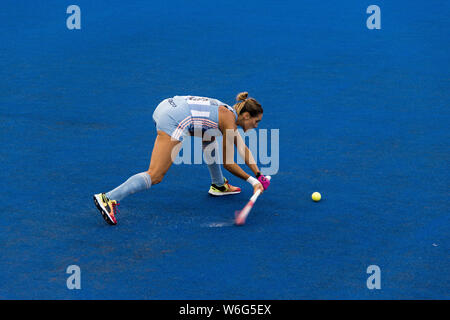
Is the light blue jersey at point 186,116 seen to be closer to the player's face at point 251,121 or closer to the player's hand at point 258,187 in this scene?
the player's face at point 251,121

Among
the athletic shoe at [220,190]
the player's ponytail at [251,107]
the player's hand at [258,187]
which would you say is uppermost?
the player's ponytail at [251,107]

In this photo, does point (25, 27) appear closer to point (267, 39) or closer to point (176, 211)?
point (267, 39)

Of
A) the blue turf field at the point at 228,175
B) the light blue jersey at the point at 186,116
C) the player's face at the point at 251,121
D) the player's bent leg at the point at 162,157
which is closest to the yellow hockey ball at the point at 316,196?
the blue turf field at the point at 228,175

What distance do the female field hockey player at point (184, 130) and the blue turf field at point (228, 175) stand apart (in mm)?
345

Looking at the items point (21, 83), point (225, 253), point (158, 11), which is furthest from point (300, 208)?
point (158, 11)

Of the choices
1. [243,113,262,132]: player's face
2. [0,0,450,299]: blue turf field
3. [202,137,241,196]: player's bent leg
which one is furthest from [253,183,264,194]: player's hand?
[202,137,241,196]: player's bent leg

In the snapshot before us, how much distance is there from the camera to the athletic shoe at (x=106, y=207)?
6.51 metres

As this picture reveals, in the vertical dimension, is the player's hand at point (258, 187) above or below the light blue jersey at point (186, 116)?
below

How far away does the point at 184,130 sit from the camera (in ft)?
22.1

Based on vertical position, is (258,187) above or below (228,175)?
below

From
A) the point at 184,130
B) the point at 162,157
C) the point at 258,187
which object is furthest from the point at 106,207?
the point at 258,187

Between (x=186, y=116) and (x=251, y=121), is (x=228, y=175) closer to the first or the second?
(x=251, y=121)

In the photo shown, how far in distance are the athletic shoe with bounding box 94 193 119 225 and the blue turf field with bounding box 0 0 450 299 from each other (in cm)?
12

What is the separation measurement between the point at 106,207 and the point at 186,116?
1.25 m
